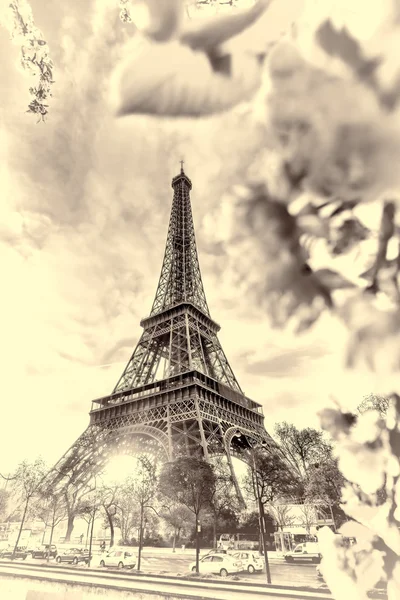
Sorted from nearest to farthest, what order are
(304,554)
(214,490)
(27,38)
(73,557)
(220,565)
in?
1. (27,38)
2. (220,565)
3. (304,554)
4. (73,557)
5. (214,490)

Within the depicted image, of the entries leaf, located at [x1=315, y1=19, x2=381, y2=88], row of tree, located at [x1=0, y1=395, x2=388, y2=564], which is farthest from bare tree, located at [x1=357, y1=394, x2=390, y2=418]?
row of tree, located at [x1=0, y1=395, x2=388, y2=564]

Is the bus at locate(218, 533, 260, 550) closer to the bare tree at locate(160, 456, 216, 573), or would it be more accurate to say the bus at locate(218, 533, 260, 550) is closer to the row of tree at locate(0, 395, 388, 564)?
the row of tree at locate(0, 395, 388, 564)

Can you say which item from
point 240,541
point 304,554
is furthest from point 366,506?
point 240,541

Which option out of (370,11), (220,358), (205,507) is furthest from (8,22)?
(220,358)

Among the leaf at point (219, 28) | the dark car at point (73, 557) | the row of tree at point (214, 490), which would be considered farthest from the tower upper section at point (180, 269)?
the leaf at point (219, 28)

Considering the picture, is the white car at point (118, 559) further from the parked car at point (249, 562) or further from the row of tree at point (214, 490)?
the parked car at point (249, 562)

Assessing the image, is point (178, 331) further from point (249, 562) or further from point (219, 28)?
point (219, 28)
